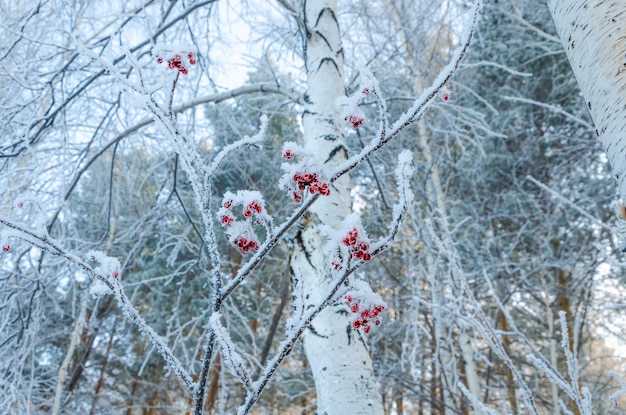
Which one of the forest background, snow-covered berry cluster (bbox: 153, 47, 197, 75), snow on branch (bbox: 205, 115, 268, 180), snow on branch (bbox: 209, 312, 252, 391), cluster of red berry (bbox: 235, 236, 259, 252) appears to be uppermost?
the forest background

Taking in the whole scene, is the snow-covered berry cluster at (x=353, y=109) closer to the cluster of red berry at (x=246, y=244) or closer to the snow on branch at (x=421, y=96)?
the snow on branch at (x=421, y=96)

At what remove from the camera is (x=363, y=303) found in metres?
0.90

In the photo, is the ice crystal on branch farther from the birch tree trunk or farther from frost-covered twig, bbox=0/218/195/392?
the birch tree trunk

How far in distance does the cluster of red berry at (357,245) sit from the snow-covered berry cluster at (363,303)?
0.15 m

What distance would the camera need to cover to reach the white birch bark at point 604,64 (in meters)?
0.65

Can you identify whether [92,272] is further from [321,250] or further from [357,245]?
[321,250]

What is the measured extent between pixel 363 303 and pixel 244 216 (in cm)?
30

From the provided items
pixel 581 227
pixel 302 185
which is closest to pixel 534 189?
pixel 581 227

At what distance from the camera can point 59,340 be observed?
31.2ft

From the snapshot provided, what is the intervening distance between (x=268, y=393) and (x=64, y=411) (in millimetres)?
3692

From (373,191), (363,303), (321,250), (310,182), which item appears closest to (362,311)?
(363,303)

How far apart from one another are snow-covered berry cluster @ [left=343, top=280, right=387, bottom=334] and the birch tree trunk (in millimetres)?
128

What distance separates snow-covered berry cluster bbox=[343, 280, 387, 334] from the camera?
0.89 metres

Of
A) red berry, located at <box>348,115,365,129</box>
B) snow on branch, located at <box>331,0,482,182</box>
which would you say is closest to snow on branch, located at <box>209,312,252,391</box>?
snow on branch, located at <box>331,0,482,182</box>
